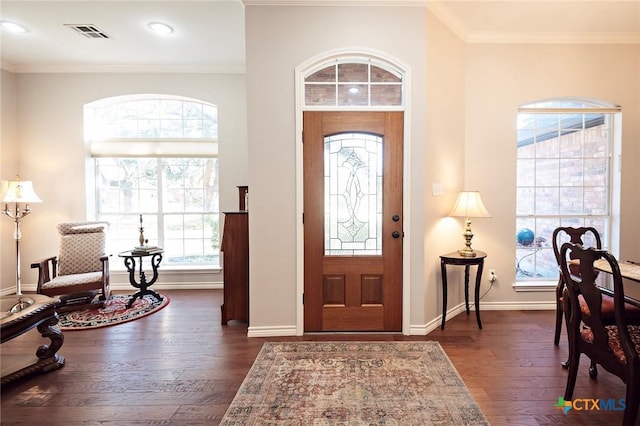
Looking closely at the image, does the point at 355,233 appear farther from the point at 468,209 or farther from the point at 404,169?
the point at 468,209

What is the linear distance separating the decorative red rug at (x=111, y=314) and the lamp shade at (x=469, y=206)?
144 inches

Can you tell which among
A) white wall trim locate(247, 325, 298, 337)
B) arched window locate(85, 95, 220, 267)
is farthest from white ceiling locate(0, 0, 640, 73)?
white wall trim locate(247, 325, 298, 337)

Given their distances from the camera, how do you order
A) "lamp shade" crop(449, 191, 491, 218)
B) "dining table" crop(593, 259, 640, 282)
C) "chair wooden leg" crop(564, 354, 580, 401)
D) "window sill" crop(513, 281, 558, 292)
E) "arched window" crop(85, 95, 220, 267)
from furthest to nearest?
"arched window" crop(85, 95, 220, 267), "window sill" crop(513, 281, 558, 292), "lamp shade" crop(449, 191, 491, 218), "chair wooden leg" crop(564, 354, 580, 401), "dining table" crop(593, 259, 640, 282)

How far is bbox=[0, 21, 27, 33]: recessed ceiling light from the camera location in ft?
11.8

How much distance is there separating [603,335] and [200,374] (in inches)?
106

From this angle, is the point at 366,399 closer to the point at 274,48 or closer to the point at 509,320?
the point at 509,320

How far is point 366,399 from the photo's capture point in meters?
2.16

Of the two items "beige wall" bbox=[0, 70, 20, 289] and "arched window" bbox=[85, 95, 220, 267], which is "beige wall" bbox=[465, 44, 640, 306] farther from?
"beige wall" bbox=[0, 70, 20, 289]

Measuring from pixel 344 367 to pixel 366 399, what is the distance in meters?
0.42

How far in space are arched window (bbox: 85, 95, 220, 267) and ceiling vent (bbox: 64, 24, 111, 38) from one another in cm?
115

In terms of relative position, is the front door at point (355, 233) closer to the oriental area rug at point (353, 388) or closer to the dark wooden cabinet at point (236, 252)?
the oriental area rug at point (353, 388)

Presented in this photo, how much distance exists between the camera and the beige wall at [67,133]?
15.5 feet

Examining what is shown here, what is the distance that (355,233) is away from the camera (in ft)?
10.5

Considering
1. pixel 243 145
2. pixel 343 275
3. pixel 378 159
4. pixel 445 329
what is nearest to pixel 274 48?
pixel 378 159
